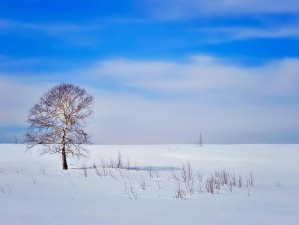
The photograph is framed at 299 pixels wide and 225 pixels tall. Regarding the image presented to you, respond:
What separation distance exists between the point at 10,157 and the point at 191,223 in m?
36.2

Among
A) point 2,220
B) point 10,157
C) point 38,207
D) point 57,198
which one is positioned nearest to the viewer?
point 2,220

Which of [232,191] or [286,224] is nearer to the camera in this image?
[286,224]

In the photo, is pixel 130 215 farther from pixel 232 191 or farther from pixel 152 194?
pixel 232 191

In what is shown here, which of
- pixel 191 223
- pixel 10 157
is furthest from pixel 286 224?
pixel 10 157

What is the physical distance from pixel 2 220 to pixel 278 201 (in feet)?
21.7

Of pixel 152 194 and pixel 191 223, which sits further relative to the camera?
Answer: pixel 152 194

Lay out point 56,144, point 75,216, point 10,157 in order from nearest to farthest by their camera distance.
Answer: point 75,216 → point 56,144 → point 10,157

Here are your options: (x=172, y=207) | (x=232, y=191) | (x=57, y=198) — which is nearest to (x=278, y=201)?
(x=232, y=191)

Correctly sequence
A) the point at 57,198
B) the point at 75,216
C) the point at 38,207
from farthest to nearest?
the point at 57,198
the point at 38,207
the point at 75,216

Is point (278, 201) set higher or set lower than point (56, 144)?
lower

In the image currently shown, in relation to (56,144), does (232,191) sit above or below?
below

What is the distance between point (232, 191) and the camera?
11.6 m

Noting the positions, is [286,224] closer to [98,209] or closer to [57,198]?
[98,209]

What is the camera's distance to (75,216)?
6566 mm
